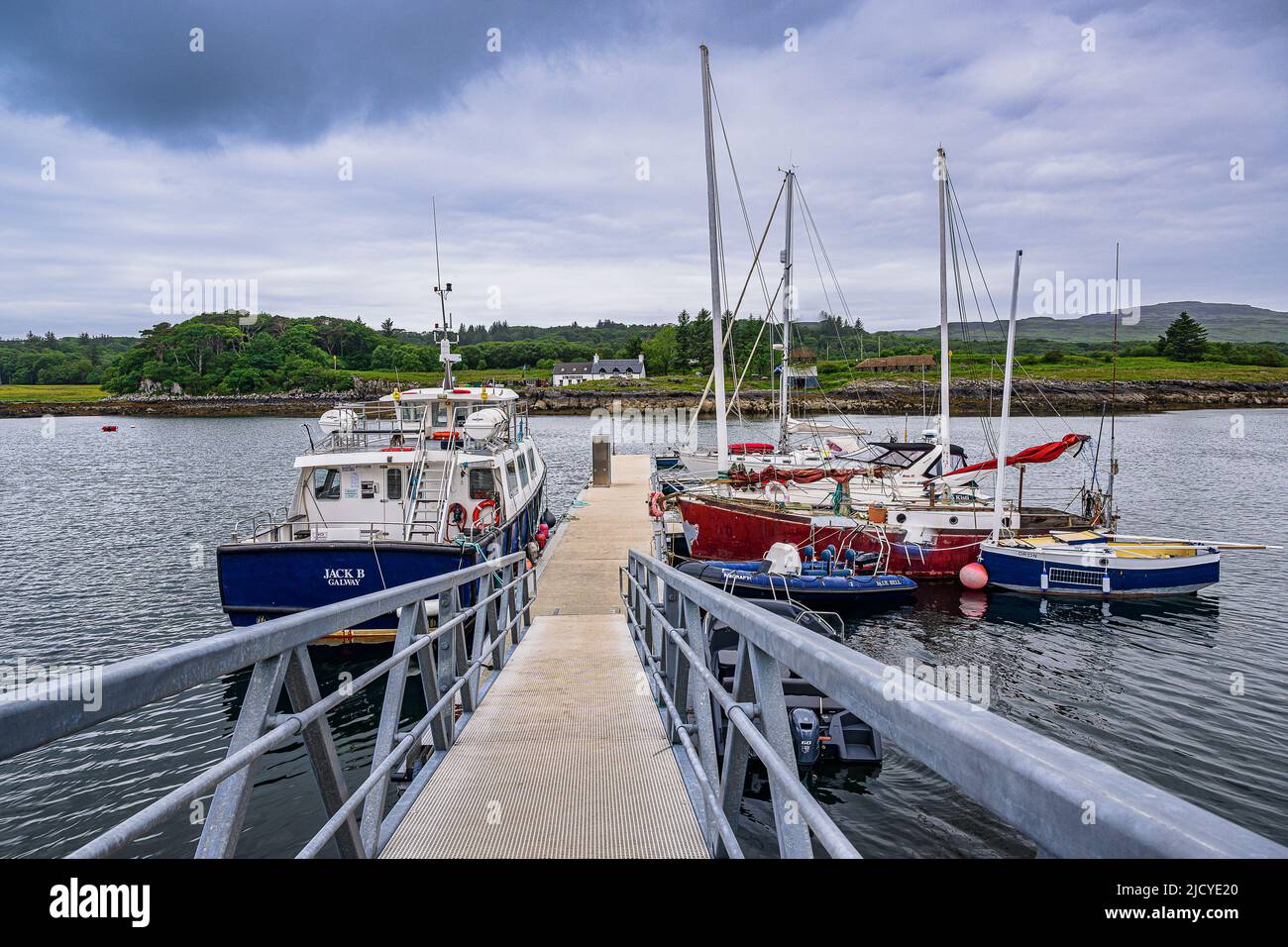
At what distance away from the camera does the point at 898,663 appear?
15484 millimetres

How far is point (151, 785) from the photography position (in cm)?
1043

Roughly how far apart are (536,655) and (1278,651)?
16.0 meters

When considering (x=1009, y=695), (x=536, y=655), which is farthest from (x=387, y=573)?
(x=1009, y=695)

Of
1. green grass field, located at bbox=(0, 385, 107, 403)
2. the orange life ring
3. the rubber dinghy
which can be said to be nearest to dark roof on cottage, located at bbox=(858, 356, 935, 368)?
the rubber dinghy

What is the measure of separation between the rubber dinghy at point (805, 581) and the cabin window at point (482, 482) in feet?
15.1

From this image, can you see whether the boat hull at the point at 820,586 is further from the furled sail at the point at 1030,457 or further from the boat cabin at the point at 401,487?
the boat cabin at the point at 401,487

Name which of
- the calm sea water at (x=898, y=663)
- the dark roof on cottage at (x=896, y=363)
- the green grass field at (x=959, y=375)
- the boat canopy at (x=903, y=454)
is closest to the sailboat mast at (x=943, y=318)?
the boat canopy at (x=903, y=454)

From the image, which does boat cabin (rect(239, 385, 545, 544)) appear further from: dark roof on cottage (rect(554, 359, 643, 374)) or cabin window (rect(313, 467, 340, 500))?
dark roof on cottage (rect(554, 359, 643, 374))

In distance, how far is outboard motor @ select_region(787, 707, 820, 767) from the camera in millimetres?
9562

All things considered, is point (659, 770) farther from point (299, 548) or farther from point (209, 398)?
point (209, 398)

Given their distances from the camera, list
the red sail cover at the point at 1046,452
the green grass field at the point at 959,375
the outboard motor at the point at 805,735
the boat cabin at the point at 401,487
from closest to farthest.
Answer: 1. the outboard motor at the point at 805,735
2. the boat cabin at the point at 401,487
3. the red sail cover at the point at 1046,452
4. the green grass field at the point at 959,375

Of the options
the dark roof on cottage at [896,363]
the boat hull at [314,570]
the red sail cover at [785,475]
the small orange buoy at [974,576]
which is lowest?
the small orange buoy at [974,576]

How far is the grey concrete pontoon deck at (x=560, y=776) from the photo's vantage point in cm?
400
